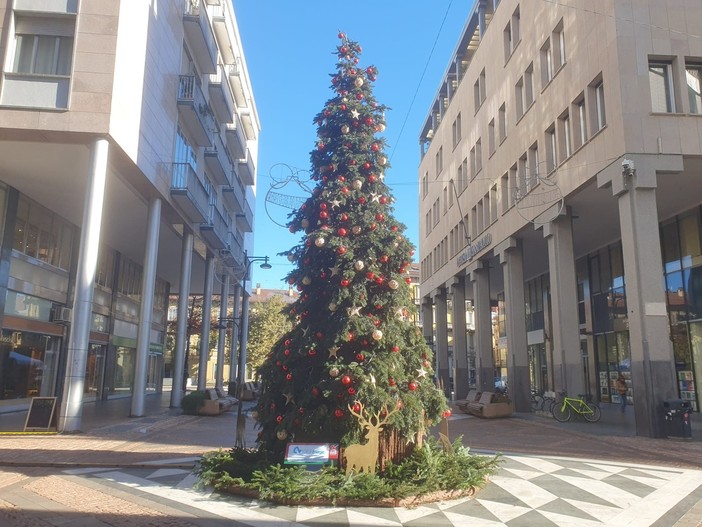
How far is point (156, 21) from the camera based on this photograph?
63.6ft

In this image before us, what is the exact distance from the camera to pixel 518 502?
7.68 metres

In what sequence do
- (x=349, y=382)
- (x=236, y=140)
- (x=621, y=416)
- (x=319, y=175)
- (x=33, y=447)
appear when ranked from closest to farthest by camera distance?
1. (x=349, y=382)
2. (x=319, y=175)
3. (x=33, y=447)
4. (x=621, y=416)
5. (x=236, y=140)

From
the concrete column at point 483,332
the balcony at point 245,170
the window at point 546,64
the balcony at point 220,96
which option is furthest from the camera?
the balcony at point 245,170

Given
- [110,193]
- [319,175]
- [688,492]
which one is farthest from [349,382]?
[110,193]

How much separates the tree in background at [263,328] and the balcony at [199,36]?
30193 mm

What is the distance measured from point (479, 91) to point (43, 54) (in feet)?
73.5

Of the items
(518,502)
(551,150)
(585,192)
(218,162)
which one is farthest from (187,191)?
(518,502)

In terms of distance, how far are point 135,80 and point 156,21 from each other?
319 centimetres

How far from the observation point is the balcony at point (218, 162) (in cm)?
2806

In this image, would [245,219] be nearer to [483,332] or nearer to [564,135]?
[483,332]

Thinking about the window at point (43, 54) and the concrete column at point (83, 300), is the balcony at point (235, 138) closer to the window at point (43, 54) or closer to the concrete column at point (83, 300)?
the window at point (43, 54)

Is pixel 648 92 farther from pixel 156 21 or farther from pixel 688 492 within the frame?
pixel 156 21

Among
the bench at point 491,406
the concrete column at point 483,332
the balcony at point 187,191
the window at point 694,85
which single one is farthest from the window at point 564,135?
the balcony at point 187,191

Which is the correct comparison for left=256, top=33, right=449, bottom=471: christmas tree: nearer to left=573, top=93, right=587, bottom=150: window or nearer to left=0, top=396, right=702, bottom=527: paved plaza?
left=0, top=396, right=702, bottom=527: paved plaza
